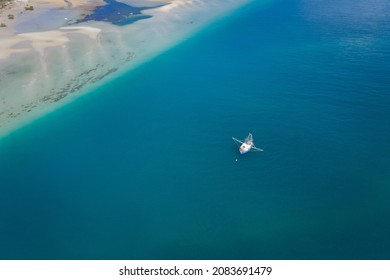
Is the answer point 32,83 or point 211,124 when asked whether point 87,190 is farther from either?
point 32,83

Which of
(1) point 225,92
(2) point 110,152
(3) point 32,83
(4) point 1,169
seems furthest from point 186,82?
(4) point 1,169

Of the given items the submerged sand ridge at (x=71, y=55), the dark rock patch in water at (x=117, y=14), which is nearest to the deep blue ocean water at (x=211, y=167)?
the submerged sand ridge at (x=71, y=55)

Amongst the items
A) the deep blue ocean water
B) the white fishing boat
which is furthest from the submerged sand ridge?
the white fishing boat

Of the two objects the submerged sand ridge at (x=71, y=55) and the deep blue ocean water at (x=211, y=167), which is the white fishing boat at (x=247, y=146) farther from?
the submerged sand ridge at (x=71, y=55)

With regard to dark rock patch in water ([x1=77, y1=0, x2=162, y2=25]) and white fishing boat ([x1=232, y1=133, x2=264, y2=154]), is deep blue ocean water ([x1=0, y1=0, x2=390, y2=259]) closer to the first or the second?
white fishing boat ([x1=232, y1=133, x2=264, y2=154])

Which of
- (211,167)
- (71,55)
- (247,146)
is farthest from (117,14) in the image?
(211,167)
